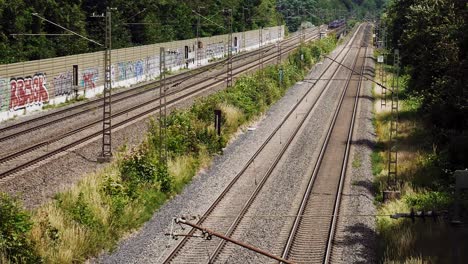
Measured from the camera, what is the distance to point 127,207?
20125mm

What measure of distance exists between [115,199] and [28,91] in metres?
21.6

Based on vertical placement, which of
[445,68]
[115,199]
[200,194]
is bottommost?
[200,194]

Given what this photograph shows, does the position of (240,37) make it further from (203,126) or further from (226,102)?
(203,126)

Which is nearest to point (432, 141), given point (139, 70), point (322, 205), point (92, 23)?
point (322, 205)

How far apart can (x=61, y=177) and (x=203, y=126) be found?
10020 millimetres

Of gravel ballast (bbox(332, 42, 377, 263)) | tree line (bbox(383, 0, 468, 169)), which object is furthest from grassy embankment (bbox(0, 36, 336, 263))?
tree line (bbox(383, 0, 468, 169))

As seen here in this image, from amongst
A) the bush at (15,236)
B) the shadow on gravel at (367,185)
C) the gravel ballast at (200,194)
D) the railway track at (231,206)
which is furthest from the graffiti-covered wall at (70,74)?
the bush at (15,236)

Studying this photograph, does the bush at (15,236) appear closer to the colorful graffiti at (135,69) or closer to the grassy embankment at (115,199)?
the grassy embankment at (115,199)

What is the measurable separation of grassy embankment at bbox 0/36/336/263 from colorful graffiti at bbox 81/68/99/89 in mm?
13543

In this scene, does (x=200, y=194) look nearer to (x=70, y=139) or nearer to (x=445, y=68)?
(x=70, y=139)

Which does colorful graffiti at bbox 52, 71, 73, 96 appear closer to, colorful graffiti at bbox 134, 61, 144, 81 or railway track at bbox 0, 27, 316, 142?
railway track at bbox 0, 27, 316, 142

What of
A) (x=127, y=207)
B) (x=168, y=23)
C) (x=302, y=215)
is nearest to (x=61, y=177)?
(x=127, y=207)

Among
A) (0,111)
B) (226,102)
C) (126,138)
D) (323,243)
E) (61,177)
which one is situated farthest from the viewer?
(226,102)

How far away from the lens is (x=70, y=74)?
45500 mm
